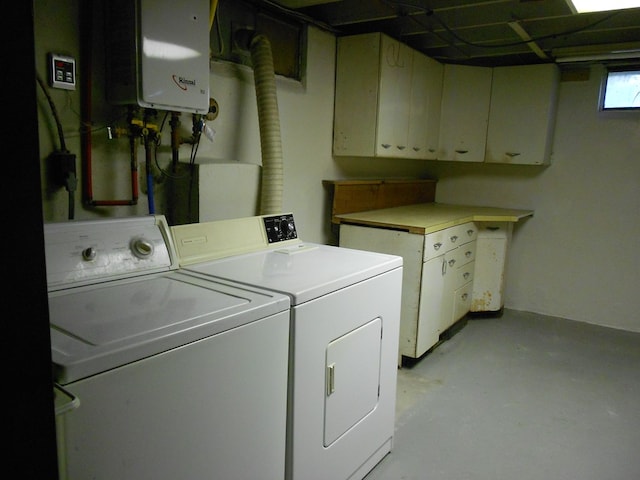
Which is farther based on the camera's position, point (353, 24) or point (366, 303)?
point (353, 24)

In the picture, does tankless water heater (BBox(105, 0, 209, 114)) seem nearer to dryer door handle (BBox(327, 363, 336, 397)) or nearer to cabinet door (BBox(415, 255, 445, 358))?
dryer door handle (BBox(327, 363, 336, 397))

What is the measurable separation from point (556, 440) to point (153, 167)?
2.21 metres

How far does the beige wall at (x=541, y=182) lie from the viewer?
2.71 meters

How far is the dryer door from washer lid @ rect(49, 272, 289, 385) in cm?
38

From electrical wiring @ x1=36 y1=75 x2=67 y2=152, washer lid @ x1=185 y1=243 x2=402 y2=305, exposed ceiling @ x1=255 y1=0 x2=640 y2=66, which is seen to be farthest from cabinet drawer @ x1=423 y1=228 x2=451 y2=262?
electrical wiring @ x1=36 y1=75 x2=67 y2=152

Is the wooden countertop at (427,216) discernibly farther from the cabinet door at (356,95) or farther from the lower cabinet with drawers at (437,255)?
the cabinet door at (356,95)

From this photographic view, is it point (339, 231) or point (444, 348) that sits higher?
point (339, 231)

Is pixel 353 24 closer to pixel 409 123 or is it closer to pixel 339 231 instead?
pixel 409 123

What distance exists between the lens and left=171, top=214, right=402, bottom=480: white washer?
148cm

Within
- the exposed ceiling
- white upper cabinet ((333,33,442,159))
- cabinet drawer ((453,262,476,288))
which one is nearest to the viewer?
the exposed ceiling

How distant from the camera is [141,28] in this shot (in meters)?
1.63

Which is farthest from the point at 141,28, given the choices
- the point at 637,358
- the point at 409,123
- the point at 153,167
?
the point at 637,358

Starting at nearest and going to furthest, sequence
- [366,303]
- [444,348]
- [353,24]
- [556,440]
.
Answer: [366,303] < [556,440] < [353,24] < [444,348]

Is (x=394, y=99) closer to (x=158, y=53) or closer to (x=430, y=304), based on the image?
(x=430, y=304)
